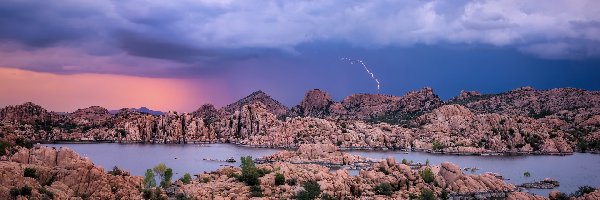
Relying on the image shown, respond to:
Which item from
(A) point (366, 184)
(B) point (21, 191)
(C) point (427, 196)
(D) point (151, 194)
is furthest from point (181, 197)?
(C) point (427, 196)

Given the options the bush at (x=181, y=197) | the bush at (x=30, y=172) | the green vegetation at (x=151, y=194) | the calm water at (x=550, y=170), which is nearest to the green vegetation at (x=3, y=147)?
the bush at (x=181, y=197)

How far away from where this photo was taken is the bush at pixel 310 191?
78.6m

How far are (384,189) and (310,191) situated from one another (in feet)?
52.8

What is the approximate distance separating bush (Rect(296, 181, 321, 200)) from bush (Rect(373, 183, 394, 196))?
38.5 feet

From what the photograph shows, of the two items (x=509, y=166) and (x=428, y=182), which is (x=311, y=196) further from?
(x=509, y=166)

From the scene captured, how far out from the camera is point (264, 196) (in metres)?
80.9

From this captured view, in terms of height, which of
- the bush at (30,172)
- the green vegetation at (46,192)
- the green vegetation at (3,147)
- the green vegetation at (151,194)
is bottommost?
the green vegetation at (151,194)

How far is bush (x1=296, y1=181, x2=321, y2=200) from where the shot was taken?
3095 inches

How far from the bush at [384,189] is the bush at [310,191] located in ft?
38.5

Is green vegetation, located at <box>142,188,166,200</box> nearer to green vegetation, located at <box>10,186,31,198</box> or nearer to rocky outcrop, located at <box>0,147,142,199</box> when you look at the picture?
rocky outcrop, located at <box>0,147,142,199</box>

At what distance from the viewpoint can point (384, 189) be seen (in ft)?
298

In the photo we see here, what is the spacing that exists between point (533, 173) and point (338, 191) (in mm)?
91628

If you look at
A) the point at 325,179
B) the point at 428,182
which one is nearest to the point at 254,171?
the point at 325,179

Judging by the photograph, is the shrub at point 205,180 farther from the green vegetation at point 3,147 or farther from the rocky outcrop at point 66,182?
the green vegetation at point 3,147
